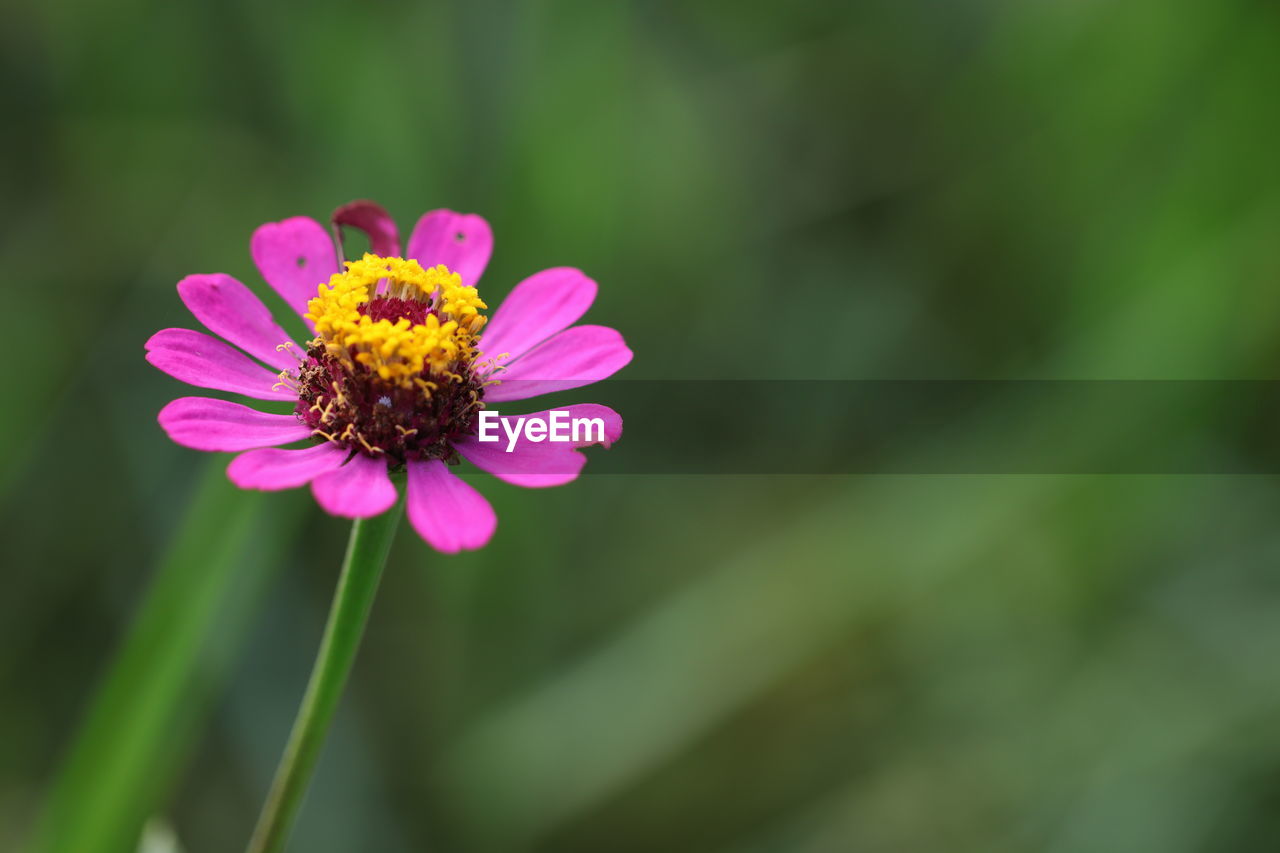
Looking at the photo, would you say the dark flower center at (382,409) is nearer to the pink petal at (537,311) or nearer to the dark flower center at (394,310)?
the dark flower center at (394,310)

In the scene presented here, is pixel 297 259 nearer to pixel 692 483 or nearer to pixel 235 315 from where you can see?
pixel 235 315

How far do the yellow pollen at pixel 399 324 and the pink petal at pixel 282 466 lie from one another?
0.37 feet

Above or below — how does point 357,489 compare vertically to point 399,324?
below

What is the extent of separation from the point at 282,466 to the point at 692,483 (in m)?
1.85

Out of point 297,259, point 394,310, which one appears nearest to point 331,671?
point 394,310

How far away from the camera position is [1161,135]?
2969mm

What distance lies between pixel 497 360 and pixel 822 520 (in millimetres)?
1435

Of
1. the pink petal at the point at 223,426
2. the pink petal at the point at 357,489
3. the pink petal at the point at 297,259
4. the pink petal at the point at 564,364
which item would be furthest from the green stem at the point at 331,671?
the pink petal at the point at 297,259

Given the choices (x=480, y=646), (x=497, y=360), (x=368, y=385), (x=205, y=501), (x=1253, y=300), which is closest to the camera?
(x=368, y=385)

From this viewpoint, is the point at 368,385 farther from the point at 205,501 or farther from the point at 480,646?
the point at 480,646

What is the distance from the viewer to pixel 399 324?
1.33 metres

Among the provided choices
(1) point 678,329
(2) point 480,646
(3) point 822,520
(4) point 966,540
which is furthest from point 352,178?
(4) point 966,540

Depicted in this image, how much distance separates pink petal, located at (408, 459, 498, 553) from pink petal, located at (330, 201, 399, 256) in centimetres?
35

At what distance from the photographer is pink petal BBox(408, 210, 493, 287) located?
59.2 inches
